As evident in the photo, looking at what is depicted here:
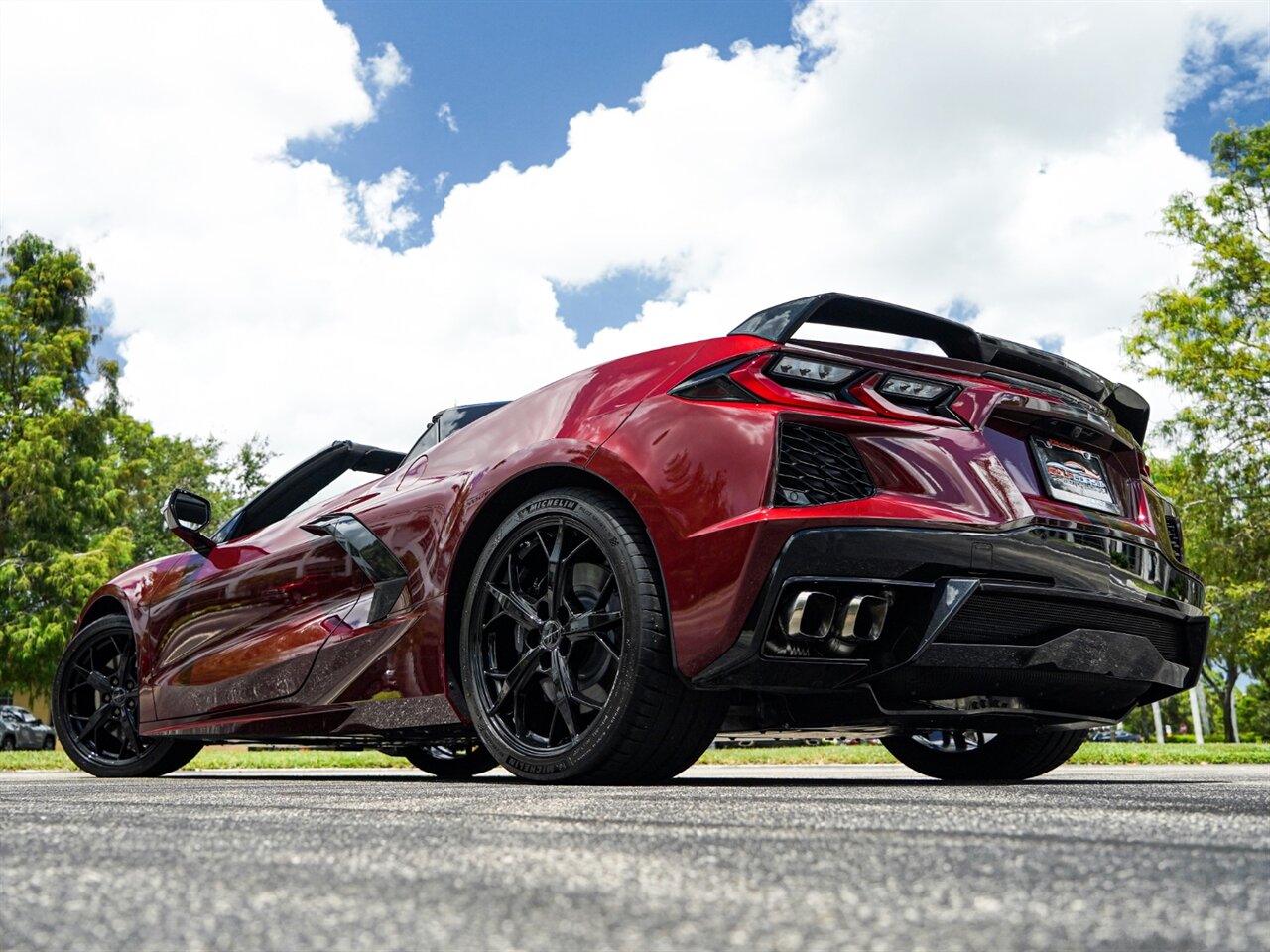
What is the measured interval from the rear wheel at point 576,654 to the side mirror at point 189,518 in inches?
87.7

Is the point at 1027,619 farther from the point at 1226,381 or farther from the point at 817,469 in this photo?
the point at 1226,381

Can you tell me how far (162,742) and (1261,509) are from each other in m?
17.5

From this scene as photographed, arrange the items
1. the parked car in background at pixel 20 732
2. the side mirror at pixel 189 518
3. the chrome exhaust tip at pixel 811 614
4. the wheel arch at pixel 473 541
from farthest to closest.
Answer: the parked car in background at pixel 20 732 < the side mirror at pixel 189 518 < the wheel arch at pixel 473 541 < the chrome exhaust tip at pixel 811 614

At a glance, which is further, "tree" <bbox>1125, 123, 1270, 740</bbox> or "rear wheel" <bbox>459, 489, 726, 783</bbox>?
"tree" <bbox>1125, 123, 1270, 740</bbox>

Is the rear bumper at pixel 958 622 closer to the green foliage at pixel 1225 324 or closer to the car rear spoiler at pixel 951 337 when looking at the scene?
the car rear spoiler at pixel 951 337

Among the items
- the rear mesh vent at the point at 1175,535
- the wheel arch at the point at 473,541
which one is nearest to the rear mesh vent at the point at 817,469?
the wheel arch at the point at 473,541

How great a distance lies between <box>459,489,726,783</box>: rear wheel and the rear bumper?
0.24 m

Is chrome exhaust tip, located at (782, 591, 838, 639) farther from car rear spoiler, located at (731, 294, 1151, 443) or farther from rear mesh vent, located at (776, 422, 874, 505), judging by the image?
car rear spoiler, located at (731, 294, 1151, 443)

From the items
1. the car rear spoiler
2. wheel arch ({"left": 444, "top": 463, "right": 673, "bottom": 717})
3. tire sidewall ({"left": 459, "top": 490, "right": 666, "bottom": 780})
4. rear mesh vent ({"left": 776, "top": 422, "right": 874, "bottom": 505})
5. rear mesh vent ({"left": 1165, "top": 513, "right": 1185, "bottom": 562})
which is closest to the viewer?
rear mesh vent ({"left": 776, "top": 422, "right": 874, "bottom": 505})

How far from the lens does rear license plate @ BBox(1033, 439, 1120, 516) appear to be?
11.9ft

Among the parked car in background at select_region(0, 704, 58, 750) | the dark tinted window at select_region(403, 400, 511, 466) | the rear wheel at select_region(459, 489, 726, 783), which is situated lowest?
the parked car in background at select_region(0, 704, 58, 750)

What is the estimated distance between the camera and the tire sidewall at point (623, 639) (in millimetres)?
3373

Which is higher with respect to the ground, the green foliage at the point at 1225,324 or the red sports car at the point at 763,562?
the green foliage at the point at 1225,324

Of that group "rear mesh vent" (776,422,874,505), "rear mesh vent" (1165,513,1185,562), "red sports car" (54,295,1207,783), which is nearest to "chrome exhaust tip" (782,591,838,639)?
"red sports car" (54,295,1207,783)
